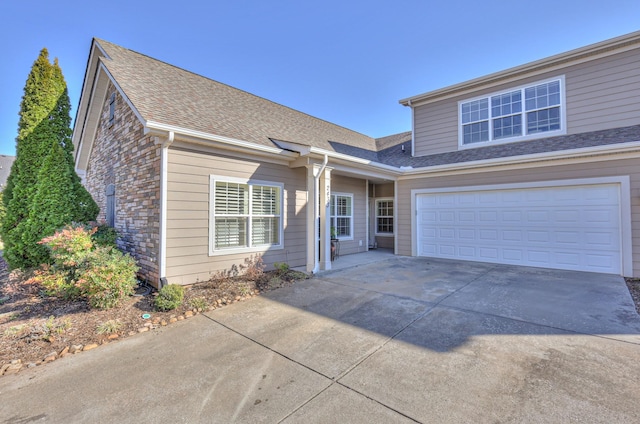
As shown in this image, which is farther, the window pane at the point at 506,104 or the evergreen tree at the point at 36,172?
the window pane at the point at 506,104

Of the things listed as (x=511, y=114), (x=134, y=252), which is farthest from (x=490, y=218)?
(x=134, y=252)

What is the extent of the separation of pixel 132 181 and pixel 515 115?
1127 cm

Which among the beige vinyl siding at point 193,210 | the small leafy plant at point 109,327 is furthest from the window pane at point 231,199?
the small leafy plant at point 109,327

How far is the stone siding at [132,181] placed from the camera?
5805 mm

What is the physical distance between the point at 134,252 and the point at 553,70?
12.6 m

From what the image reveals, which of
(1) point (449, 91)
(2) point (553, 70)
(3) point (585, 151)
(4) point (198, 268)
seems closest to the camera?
(4) point (198, 268)

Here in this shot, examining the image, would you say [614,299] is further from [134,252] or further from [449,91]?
[134,252]

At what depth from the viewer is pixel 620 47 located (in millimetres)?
7531

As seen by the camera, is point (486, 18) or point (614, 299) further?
point (486, 18)

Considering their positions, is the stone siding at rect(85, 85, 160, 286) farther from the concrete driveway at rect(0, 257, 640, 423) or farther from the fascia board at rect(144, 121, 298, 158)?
the concrete driveway at rect(0, 257, 640, 423)

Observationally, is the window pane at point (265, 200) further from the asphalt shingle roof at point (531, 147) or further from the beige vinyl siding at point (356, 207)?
→ the asphalt shingle roof at point (531, 147)

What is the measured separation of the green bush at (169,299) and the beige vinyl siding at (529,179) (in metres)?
7.65

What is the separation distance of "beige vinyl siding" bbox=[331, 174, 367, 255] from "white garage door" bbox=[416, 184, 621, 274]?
6.92 feet

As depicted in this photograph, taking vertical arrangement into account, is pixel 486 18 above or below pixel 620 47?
above
